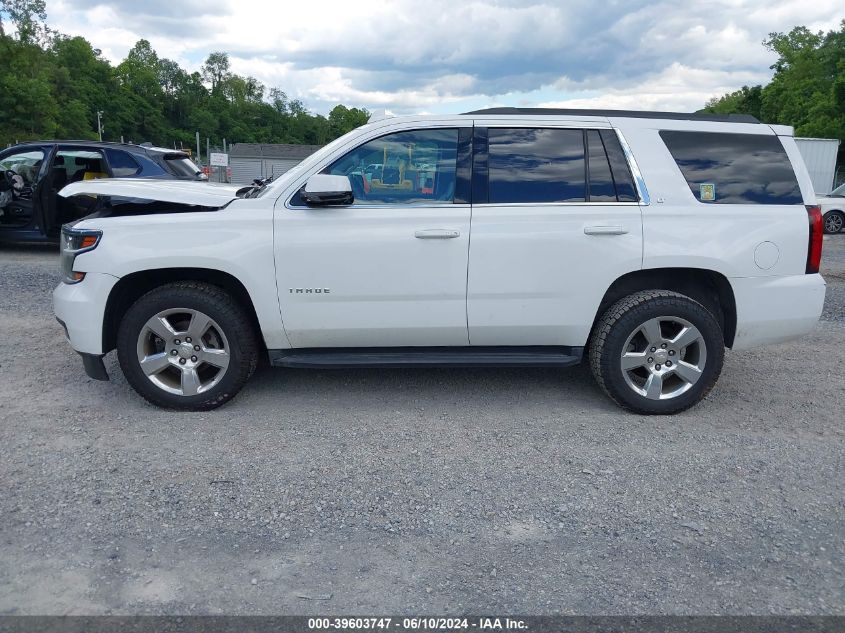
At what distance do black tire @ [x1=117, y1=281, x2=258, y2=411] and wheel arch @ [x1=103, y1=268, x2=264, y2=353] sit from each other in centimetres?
8

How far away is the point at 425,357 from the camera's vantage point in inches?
172

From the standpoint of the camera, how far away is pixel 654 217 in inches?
168

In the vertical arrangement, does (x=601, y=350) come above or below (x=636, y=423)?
above

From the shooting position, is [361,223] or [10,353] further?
[10,353]

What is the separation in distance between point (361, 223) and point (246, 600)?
2.34 m

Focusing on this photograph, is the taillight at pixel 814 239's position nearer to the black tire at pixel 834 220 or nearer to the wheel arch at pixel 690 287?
the wheel arch at pixel 690 287

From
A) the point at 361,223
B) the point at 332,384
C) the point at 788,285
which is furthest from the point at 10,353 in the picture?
the point at 788,285

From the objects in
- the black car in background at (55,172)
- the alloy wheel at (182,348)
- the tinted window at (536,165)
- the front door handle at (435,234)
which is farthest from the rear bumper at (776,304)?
the black car in background at (55,172)

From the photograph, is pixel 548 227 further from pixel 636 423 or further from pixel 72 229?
pixel 72 229

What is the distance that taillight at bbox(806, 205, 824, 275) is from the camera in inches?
171

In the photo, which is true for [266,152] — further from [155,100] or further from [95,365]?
[155,100]

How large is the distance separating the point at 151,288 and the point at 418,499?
2.41 metres

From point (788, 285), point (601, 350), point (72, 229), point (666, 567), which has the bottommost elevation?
point (666, 567)

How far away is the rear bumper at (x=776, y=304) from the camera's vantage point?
171 inches
